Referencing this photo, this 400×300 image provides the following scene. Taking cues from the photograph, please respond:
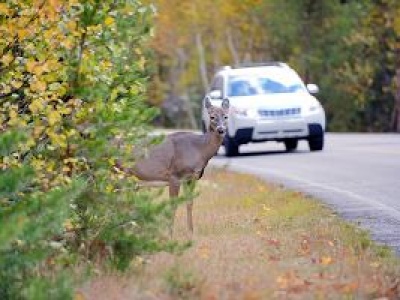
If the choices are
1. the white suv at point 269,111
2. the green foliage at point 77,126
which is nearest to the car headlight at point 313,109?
the white suv at point 269,111

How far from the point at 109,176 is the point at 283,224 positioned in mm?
4425

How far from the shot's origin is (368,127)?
56.2 metres

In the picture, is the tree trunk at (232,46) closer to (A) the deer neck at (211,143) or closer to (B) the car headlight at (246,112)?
(B) the car headlight at (246,112)

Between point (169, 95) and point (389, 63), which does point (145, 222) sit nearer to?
point (389, 63)

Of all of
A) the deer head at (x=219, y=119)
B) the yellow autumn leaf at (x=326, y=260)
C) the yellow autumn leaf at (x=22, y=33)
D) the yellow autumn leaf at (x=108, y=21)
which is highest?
the yellow autumn leaf at (x=108, y=21)

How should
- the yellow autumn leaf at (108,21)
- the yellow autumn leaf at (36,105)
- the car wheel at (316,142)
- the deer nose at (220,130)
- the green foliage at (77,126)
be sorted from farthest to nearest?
the car wheel at (316,142)
the deer nose at (220,130)
the yellow autumn leaf at (108,21)
the green foliage at (77,126)
the yellow autumn leaf at (36,105)

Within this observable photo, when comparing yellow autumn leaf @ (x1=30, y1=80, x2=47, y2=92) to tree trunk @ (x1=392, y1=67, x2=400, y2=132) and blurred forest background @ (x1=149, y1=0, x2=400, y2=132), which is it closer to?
blurred forest background @ (x1=149, y1=0, x2=400, y2=132)

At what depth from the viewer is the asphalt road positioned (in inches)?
671

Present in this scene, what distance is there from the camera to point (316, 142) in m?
31.5

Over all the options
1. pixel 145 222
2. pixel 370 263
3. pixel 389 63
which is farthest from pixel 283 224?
pixel 389 63

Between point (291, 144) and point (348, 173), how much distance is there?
8153mm

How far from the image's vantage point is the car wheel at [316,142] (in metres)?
31.3

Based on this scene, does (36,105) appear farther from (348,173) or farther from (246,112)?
(246,112)

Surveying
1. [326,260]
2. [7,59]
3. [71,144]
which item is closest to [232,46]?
[326,260]
